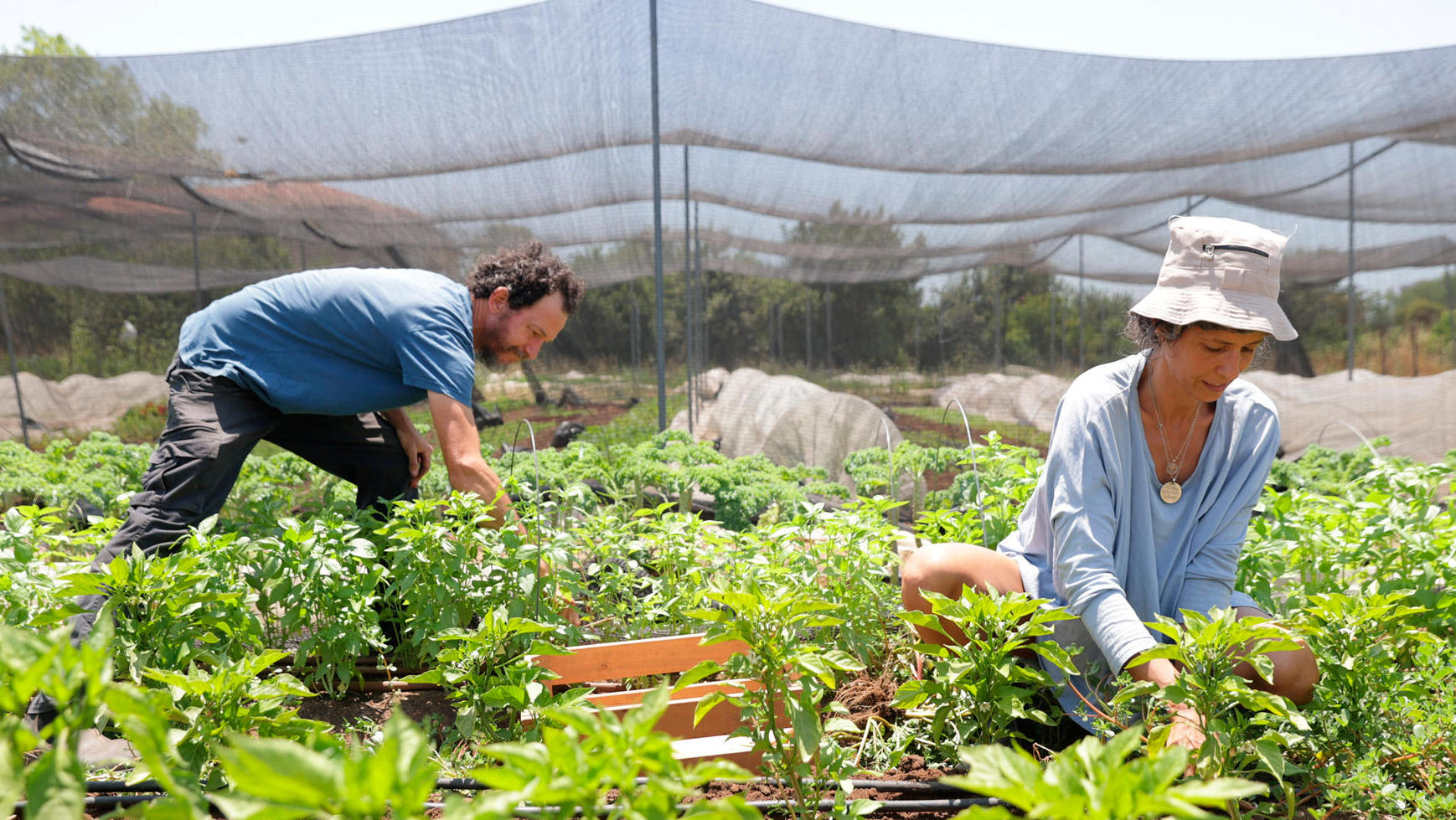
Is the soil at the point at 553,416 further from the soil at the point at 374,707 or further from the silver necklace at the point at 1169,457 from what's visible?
the silver necklace at the point at 1169,457

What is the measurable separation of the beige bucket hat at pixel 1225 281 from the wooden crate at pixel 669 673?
1124 millimetres

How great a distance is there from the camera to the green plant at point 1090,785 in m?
0.79

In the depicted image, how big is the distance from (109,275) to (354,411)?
4407 mm

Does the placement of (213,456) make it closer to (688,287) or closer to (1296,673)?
(1296,673)

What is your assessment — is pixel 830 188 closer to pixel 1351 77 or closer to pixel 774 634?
pixel 1351 77

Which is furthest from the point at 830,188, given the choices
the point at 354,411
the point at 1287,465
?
the point at 354,411

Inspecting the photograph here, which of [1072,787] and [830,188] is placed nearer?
[1072,787]

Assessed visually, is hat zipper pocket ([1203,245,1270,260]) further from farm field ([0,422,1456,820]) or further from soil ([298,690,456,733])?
soil ([298,690,456,733])

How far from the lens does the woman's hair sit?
1.76 m

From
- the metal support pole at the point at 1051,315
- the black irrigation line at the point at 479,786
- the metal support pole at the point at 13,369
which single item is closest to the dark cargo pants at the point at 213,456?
the black irrigation line at the point at 479,786

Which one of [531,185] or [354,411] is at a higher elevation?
[531,185]

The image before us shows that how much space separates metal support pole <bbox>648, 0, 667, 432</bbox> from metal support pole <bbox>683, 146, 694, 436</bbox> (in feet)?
0.41

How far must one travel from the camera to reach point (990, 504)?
2.67m

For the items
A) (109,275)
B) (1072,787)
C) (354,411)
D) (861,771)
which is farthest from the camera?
(109,275)
